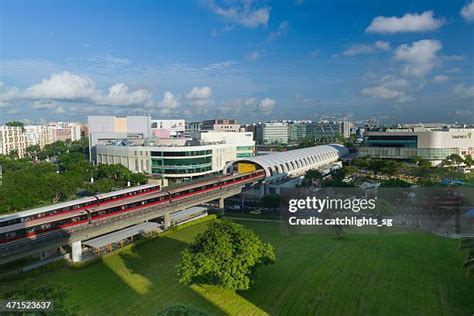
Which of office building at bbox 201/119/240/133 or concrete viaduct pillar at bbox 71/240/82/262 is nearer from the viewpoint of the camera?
concrete viaduct pillar at bbox 71/240/82/262

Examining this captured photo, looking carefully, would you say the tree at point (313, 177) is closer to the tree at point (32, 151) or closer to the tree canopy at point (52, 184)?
the tree canopy at point (52, 184)

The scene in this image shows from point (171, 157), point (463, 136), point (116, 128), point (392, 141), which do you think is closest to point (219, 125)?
point (116, 128)

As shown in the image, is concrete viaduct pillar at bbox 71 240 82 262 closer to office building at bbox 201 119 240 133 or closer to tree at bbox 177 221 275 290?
tree at bbox 177 221 275 290

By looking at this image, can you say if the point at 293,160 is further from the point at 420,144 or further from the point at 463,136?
the point at 463,136

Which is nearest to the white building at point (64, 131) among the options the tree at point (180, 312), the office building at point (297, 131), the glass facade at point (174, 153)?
the glass facade at point (174, 153)

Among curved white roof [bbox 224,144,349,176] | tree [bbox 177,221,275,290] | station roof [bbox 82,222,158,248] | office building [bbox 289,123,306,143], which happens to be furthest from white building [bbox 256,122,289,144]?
tree [bbox 177,221,275,290]
